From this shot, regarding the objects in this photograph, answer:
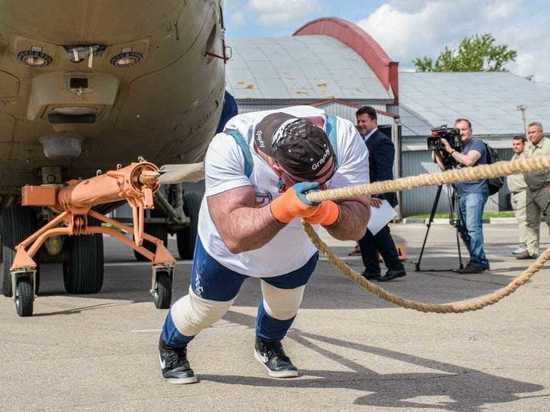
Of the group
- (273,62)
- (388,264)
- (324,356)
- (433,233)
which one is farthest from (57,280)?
(273,62)

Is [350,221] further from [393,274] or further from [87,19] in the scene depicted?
[393,274]

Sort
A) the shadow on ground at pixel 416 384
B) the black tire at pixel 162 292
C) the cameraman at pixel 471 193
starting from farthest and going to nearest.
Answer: the cameraman at pixel 471 193 → the black tire at pixel 162 292 → the shadow on ground at pixel 416 384

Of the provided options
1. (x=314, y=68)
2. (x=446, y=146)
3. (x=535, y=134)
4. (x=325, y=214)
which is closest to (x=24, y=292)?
(x=325, y=214)

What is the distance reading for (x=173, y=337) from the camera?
182 inches

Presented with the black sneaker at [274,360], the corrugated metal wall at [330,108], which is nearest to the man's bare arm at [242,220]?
the black sneaker at [274,360]

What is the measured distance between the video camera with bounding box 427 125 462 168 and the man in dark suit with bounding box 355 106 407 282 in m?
0.79

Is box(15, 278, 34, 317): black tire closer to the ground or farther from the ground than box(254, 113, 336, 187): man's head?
closer to the ground

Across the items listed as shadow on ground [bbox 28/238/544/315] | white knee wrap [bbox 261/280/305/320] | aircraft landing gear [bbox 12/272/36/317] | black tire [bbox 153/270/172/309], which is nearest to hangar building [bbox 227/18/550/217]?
shadow on ground [bbox 28/238/544/315]

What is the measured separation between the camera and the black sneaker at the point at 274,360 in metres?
4.75

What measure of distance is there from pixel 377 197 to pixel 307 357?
174 inches

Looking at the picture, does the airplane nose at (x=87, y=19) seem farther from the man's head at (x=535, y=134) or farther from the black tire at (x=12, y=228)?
the man's head at (x=535, y=134)

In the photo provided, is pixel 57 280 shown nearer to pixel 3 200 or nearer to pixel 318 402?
pixel 3 200

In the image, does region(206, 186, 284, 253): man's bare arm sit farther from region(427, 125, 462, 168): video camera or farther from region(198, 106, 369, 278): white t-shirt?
region(427, 125, 462, 168): video camera

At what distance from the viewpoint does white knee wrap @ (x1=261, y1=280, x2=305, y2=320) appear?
14.7 ft
